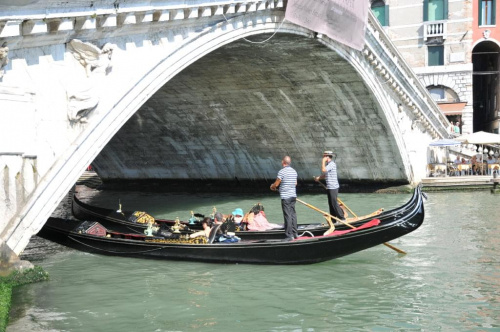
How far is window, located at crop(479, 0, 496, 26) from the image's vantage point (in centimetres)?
2095

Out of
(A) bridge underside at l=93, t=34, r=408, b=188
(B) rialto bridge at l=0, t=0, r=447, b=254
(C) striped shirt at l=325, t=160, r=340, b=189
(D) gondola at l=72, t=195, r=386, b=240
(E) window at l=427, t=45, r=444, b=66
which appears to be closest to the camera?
(B) rialto bridge at l=0, t=0, r=447, b=254

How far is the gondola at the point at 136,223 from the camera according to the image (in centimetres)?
726

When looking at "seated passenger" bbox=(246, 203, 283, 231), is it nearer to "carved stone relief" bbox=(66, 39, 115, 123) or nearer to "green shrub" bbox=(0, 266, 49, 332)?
"carved stone relief" bbox=(66, 39, 115, 123)

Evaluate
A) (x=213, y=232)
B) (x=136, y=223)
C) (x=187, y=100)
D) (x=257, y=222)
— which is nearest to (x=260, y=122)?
(x=187, y=100)

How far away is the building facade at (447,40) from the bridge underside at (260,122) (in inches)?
278

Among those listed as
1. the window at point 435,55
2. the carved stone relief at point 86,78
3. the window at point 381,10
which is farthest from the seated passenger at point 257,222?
the window at point 381,10

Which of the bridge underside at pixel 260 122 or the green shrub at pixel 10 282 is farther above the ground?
the bridge underside at pixel 260 122

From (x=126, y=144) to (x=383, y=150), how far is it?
6.05 meters

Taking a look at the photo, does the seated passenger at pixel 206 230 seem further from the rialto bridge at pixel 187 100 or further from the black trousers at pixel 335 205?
the black trousers at pixel 335 205

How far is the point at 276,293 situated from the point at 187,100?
919 centimetres

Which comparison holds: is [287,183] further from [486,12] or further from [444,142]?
[486,12]

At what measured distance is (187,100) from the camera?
14.5m

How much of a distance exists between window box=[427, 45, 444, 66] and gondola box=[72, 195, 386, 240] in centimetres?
1431

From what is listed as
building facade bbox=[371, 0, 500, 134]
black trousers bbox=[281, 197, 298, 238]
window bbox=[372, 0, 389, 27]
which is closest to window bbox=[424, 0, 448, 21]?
building facade bbox=[371, 0, 500, 134]
